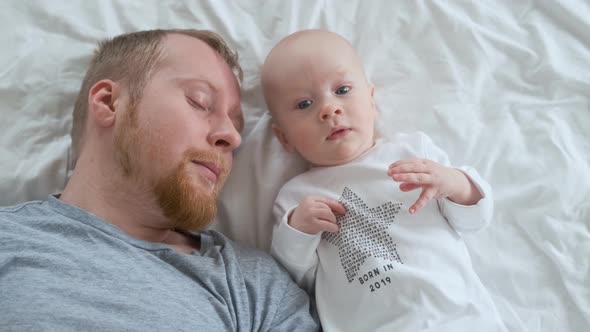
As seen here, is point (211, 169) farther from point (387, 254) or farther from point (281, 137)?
point (387, 254)

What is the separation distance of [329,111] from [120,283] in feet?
2.15

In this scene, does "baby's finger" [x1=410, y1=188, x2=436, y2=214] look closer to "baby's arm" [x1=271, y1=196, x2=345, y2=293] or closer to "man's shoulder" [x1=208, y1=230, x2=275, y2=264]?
"baby's arm" [x1=271, y1=196, x2=345, y2=293]

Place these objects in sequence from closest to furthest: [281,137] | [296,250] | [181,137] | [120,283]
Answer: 1. [120,283]
2. [181,137]
3. [296,250]
4. [281,137]

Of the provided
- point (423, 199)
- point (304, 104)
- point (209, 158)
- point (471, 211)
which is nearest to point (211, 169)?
point (209, 158)

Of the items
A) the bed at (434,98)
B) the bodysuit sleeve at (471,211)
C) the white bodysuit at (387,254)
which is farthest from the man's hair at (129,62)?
the bodysuit sleeve at (471,211)

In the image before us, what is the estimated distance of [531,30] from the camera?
5.00ft

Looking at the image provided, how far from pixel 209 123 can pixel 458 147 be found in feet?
2.48

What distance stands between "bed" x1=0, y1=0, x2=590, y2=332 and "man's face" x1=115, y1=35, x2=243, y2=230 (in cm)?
25

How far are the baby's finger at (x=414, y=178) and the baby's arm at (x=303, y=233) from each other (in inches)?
7.6

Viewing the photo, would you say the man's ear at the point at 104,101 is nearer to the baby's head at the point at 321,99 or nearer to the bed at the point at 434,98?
the bed at the point at 434,98

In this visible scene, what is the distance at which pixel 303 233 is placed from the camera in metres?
1.20

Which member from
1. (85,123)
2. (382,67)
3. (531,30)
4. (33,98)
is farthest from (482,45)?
(33,98)

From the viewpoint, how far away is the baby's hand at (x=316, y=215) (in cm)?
119

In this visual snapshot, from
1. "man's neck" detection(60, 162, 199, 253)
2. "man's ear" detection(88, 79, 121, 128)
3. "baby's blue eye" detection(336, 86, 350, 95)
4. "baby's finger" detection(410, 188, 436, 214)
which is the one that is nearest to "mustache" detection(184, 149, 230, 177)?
"man's neck" detection(60, 162, 199, 253)
